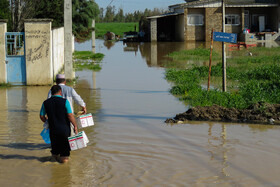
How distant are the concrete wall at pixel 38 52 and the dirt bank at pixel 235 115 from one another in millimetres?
6885

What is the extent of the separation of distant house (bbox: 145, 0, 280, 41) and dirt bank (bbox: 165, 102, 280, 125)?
3539 cm

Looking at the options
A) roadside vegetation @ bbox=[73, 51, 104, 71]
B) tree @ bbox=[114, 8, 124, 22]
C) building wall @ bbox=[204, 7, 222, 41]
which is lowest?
roadside vegetation @ bbox=[73, 51, 104, 71]

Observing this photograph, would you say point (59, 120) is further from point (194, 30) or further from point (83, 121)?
point (194, 30)

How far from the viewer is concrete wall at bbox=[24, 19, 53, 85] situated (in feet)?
53.5

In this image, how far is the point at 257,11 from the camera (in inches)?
2012

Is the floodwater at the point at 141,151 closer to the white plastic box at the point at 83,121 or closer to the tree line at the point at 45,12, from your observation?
the white plastic box at the point at 83,121

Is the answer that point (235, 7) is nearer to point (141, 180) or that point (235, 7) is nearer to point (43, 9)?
point (43, 9)

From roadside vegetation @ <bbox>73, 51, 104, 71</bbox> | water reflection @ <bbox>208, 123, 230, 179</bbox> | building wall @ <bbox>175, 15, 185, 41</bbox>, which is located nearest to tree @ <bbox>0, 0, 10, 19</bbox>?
roadside vegetation @ <bbox>73, 51, 104, 71</bbox>

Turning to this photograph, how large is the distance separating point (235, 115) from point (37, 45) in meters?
8.12

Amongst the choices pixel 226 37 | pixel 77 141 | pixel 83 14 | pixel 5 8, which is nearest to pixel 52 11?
pixel 5 8

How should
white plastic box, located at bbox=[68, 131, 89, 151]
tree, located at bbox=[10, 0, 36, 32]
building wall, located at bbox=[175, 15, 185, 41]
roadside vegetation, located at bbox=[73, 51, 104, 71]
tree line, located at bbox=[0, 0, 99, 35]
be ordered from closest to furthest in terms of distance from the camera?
white plastic box, located at bbox=[68, 131, 89, 151], tree, located at bbox=[10, 0, 36, 32], tree line, located at bbox=[0, 0, 99, 35], roadside vegetation, located at bbox=[73, 51, 104, 71], building wall, located at bbox=[175, 15, 185, 41]

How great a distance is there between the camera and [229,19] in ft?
162

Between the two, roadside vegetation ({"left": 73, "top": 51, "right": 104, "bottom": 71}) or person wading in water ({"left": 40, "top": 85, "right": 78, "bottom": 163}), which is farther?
roadside vegetation ({"left": 73, "top": 51, "right": 104, "bottom": 71})

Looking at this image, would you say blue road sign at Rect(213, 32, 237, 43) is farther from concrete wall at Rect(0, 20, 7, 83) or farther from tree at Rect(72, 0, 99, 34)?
tree at Rect(72, 0, 99, 34)
